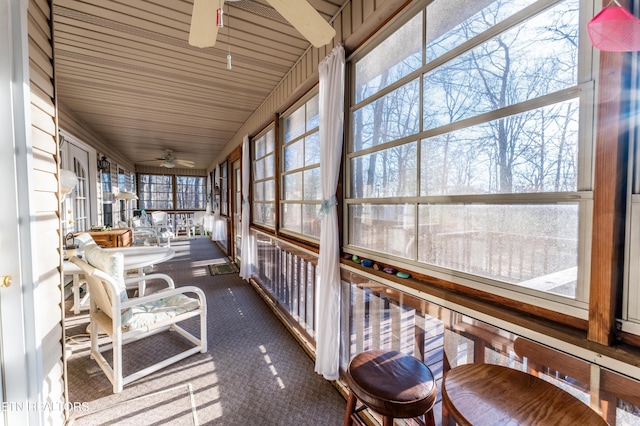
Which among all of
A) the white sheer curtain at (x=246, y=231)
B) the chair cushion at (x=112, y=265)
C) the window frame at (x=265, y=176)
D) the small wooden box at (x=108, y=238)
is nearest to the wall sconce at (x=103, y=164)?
the small wooden box at (x=108, y=238)

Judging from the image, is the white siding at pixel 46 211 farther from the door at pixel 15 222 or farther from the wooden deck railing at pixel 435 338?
the wooden deck railing at pixel 435 338

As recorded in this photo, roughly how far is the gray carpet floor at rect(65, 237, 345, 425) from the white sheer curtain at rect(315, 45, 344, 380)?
0.26 metres

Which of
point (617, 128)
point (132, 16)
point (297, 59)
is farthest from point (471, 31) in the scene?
point (132, 16)

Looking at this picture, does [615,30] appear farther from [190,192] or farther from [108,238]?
[190,192]

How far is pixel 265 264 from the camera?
12.2 feet

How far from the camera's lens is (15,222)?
113 centimetres

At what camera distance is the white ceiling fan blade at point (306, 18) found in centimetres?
120

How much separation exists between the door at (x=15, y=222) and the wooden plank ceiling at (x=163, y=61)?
89 cm

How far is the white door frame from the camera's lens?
1.10 meters

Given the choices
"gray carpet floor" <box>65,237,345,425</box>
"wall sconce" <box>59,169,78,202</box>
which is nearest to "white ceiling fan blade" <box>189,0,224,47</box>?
"wall sconce" <box>59,169,78,202</box>

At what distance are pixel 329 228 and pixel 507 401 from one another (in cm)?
123

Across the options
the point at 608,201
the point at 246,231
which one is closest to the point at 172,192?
the point at 246,231

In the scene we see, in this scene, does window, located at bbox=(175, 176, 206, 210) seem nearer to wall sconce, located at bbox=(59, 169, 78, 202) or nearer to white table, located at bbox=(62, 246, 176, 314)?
white table, located at bbox=(62, 246, 176, 314)

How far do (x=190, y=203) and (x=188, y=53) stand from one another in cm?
863
